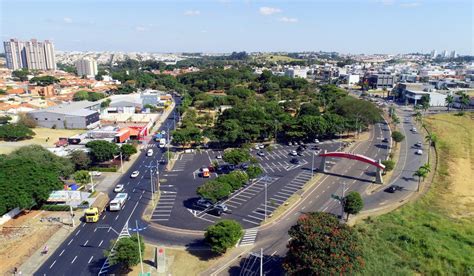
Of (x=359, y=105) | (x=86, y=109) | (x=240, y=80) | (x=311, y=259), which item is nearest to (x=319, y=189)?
(x=311, y=259)

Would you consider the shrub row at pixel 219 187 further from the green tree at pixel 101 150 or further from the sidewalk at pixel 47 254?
the green tree at pixel 101 150

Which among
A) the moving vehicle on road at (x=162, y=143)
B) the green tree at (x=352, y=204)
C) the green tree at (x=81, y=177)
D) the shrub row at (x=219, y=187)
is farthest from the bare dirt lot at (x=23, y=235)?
the green tree at (x=352, y=204)

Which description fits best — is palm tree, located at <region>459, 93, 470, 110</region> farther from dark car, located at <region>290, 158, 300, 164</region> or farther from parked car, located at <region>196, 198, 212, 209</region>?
parked car, located at <region>196, 198, 212, 209</region>

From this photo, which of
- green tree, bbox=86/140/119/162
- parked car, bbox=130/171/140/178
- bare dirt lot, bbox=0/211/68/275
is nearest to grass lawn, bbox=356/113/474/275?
bare dirt lot, bbox=0/211/68/275

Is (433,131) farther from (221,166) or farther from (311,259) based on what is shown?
(311,259)

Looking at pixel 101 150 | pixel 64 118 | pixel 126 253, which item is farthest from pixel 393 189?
pixel 64 118
